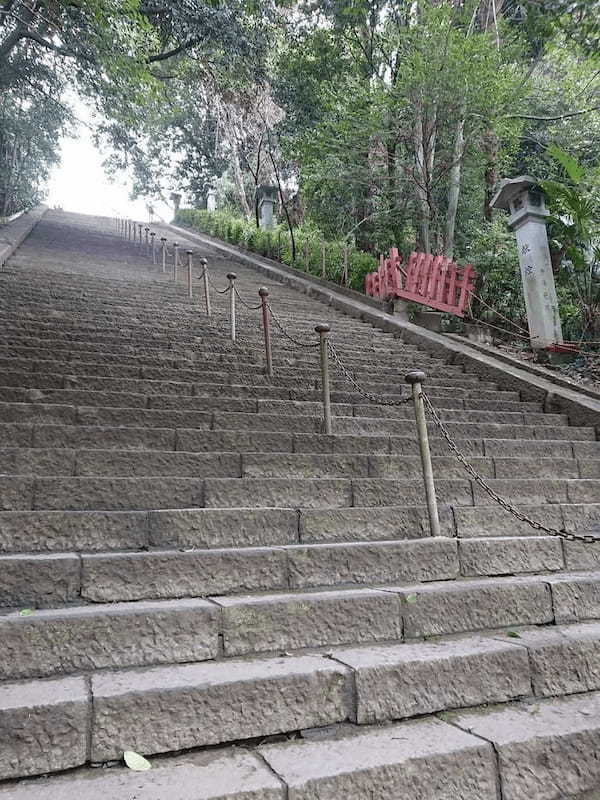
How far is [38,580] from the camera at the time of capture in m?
2.62

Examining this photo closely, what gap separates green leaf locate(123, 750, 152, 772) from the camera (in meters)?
1.96

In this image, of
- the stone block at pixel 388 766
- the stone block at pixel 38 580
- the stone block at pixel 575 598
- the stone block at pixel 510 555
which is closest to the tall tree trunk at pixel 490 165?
the stone block at pixel 510 555

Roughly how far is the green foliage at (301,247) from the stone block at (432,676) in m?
11.2

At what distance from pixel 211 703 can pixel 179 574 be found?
0.77 meters

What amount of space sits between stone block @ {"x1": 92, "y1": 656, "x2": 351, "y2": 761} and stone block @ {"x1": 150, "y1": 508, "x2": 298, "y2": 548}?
860 mm

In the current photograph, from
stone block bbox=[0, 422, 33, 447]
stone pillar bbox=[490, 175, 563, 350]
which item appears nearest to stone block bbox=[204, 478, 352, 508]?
stone block bbox=[0, 422, 33, 447]

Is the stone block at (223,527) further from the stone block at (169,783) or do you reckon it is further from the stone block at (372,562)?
the stone block at (169,783)

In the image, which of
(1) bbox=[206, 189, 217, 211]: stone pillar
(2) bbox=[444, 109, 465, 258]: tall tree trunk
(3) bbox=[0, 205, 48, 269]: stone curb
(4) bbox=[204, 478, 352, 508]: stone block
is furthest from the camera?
(1) bbox=[206, 189, 217, 211]: stone pillar

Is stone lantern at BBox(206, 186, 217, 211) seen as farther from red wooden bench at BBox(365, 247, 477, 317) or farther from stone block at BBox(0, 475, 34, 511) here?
stone block at BBox(0, 475, 34, 511)

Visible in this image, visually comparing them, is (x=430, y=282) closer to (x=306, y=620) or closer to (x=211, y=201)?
(x=306, y=620)

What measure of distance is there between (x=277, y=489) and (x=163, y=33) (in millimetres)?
17290

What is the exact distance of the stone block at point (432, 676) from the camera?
7.79ft

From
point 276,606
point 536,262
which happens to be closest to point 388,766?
point 276,606

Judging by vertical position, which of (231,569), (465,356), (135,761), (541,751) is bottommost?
(541,751)
